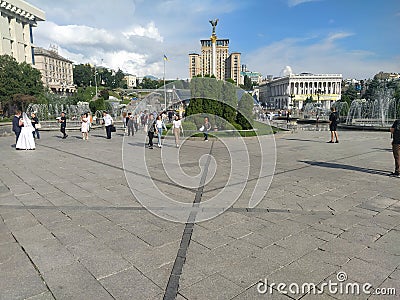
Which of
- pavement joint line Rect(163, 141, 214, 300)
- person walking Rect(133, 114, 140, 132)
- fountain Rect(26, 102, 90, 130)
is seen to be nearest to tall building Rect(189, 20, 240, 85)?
person walking Rect(133, 114, 140, 132)

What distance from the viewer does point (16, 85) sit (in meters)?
48.9

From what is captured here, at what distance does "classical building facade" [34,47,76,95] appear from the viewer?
3962 inches

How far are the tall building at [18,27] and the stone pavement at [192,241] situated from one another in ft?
248

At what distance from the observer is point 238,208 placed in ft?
17.2

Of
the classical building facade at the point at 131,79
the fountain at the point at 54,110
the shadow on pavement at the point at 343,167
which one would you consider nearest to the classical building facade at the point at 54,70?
the fountain at the point at 54,110

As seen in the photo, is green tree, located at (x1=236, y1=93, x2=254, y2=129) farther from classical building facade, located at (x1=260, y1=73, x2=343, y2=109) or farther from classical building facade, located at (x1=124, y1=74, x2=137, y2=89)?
classical building facade, located at (x1=124, y1=74, x2=137, y2=89)

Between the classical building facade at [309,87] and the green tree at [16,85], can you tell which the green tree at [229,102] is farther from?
the classical building facade at [309,87]

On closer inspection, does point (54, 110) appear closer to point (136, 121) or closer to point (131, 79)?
point (136, 121)

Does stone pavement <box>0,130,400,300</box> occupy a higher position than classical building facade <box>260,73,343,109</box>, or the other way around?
classical building facade <box>260,73,343,109</box>

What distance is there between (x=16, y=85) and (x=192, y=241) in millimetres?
56670

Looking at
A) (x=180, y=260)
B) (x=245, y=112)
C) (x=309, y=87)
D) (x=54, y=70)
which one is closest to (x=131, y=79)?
(x=54, y=70)

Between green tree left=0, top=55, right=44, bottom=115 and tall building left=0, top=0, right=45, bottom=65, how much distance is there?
728 inches

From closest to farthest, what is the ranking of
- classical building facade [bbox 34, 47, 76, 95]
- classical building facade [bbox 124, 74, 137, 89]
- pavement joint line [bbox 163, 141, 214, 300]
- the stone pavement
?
pavement joint line [bbox 163, 141, 214, 300], the stone pavement, classical building facade [bbox 34, 47, 76, 95], classical building facade [bbox 124, 74, 137, 89]

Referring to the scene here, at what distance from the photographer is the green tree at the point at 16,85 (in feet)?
158
